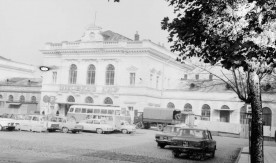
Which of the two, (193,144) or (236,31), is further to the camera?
(193,144)

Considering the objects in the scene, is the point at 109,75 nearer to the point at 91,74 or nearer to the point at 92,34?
the point at 91,74

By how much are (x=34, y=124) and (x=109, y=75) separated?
74.7 ft

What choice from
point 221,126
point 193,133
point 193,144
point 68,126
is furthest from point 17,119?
point 221,126

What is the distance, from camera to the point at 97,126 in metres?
32.5

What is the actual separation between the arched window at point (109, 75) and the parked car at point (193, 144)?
34.0 metres

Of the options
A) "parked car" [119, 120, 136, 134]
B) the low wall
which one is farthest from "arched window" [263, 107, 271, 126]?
"parked car" [119, 120, 136, 134]

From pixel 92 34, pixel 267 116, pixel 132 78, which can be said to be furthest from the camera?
pixel 92 34

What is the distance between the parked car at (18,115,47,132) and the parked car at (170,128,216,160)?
15178mm

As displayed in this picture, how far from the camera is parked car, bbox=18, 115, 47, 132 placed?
94.3 ft

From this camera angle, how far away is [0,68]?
6806cm

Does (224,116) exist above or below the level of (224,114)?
below

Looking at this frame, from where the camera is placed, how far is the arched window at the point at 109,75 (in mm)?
50741

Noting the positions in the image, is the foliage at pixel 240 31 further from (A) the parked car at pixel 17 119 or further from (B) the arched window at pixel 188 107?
(B) the arched window at pixel 188 107

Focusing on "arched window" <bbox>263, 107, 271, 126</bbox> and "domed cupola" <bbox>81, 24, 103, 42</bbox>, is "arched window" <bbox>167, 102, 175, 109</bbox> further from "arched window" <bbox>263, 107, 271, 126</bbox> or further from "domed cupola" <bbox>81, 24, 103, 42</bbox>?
"domed cupola" <bbox>81, 24, 103, 42</bbox>
